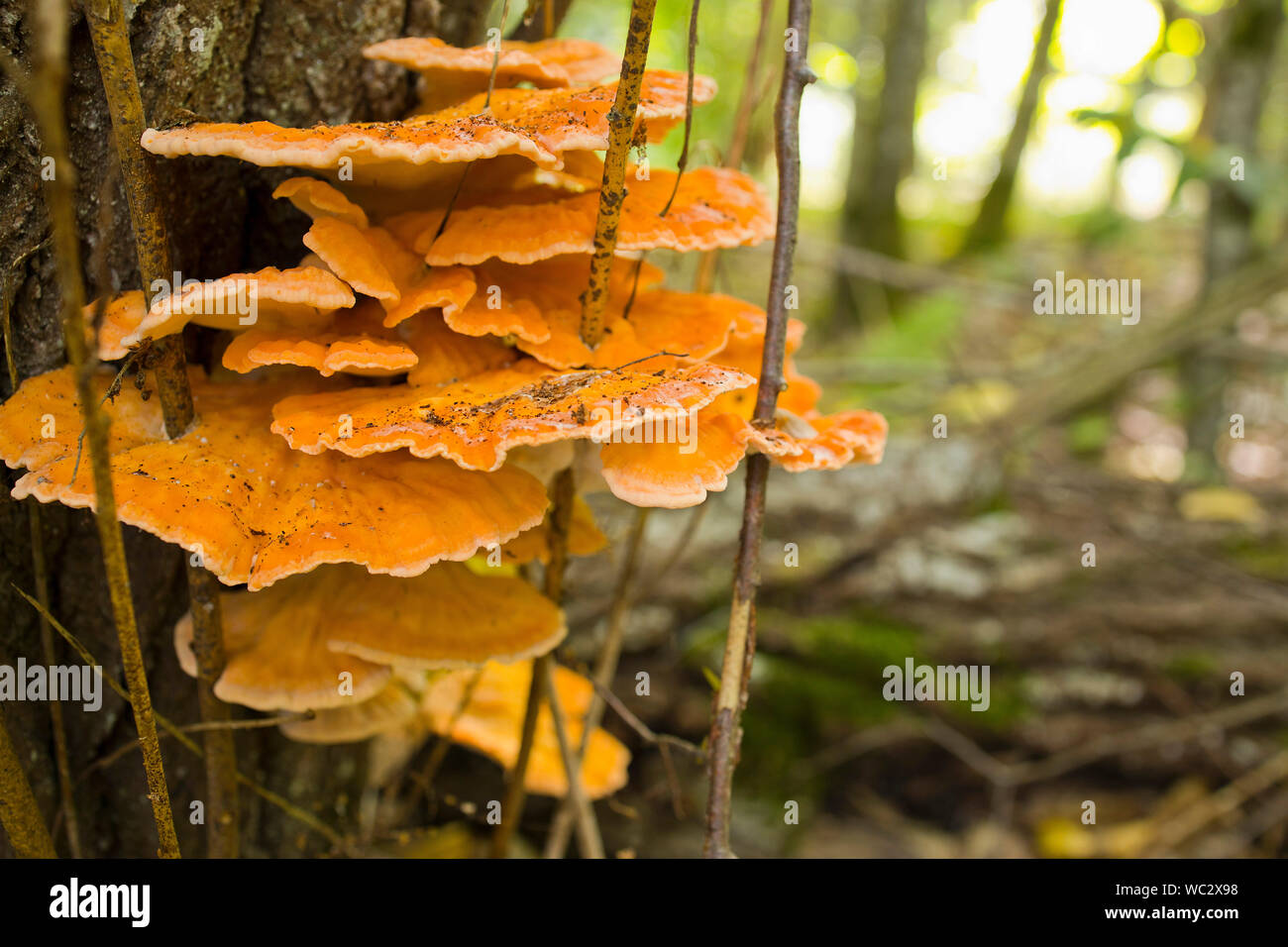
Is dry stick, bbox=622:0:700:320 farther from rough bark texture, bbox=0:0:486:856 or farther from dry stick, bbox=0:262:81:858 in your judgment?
dry stick, bbox=0:262:81:858

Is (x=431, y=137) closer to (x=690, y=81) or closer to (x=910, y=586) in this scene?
(x=690, y=81)

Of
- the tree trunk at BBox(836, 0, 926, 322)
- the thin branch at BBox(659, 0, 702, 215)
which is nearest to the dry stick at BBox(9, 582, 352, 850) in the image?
the thin branch at BBox(659, 0, 702, 215)

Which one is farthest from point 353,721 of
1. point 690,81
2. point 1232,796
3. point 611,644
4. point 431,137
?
point 1232,796

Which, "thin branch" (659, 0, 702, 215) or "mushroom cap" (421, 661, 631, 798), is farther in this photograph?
"mushroom cap" (421, 661, 631, 798)

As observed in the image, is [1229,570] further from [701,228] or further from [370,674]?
[370,674]

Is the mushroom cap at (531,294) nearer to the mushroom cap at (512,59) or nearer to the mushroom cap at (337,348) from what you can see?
the mushroom cap at (337,348)

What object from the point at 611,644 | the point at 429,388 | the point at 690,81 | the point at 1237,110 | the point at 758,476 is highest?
the point at 1237,110
